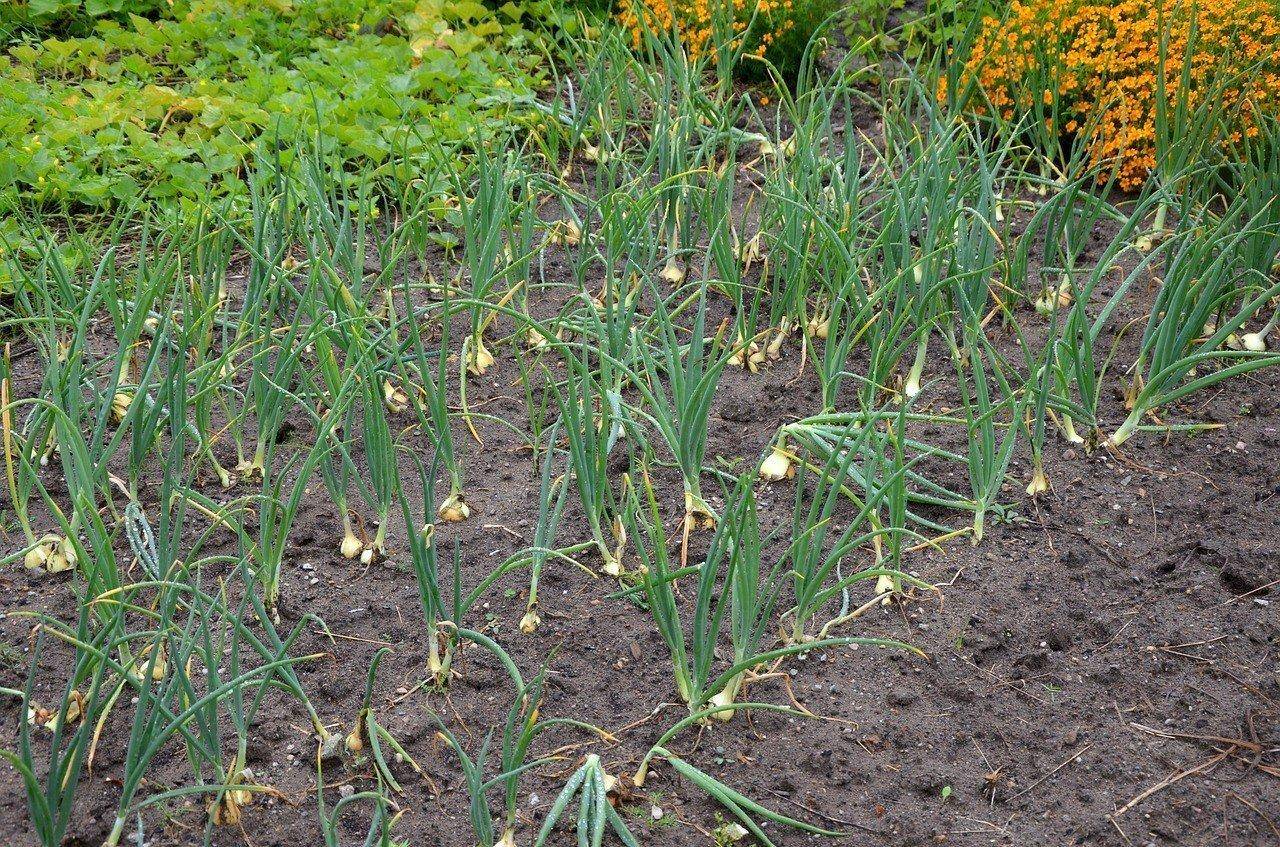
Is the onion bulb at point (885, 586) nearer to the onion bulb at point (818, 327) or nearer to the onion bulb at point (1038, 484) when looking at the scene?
the onion bulb at point (1038, 484)

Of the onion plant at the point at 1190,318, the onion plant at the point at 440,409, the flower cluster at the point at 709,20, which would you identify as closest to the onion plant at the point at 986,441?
the onion plant at the point at 1190,318

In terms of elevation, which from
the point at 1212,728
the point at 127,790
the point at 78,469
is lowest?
the point at 1212,728

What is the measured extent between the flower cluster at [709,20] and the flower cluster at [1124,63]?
27.7 inches

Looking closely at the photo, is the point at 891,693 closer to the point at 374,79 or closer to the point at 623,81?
the point at 623,81

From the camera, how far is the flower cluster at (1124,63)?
3.34 m

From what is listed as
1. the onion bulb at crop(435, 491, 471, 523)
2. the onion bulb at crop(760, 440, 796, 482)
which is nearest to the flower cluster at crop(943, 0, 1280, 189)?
the onion bulb at crop(760, 440, 796, 482)

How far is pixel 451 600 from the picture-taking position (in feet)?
7.43

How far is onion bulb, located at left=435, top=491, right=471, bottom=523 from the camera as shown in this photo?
2.46m

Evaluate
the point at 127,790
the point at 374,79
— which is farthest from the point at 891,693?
the point at 374,79

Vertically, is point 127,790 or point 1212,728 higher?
point 127,790

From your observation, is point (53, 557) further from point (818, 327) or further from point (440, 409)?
point (818, 327)

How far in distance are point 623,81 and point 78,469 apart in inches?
81.8

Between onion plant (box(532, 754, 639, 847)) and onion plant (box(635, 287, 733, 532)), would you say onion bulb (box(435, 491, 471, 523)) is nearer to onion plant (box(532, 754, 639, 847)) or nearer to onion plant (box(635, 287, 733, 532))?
onion plant (box(635, 287, 733, 532))

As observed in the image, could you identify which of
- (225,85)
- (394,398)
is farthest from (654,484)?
(225,85)
